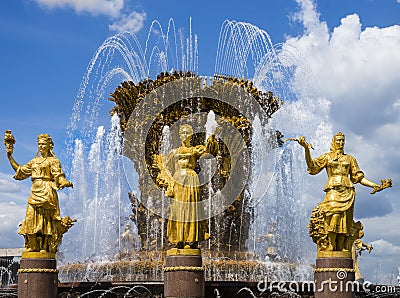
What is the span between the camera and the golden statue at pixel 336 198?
14156mm

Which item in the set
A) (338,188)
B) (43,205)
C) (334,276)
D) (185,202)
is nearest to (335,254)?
(334,276)

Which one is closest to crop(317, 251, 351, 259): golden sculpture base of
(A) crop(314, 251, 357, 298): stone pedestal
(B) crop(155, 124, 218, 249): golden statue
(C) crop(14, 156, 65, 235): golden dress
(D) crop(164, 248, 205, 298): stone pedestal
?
(A) crop(314, 251, 357, 298): stone pedestal

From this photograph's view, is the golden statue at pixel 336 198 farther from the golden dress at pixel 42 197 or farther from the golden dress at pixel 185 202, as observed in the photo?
the golden dress at pixel 42 197

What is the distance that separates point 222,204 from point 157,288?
15.0 feet

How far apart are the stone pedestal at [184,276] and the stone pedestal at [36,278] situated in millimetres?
2445

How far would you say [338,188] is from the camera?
14.3 metres

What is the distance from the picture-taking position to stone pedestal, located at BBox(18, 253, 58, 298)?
1357 centimetres

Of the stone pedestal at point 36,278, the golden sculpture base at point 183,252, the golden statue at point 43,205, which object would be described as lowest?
the stone pedestal at point 36,278

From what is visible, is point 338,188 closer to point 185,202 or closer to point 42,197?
point 185,202

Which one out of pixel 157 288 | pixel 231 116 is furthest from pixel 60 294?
pixel 231 116

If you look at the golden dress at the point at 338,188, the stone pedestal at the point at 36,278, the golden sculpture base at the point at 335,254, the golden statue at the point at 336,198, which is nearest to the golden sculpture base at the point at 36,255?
the stone pedestal at the point at 36,278

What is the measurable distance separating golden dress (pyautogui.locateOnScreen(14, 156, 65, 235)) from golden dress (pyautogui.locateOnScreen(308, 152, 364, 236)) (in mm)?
5697

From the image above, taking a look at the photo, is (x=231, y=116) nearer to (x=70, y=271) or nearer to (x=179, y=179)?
(x=179, y=179)

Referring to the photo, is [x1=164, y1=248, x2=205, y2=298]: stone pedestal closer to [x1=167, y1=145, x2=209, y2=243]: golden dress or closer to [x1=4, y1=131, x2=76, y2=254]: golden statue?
[x1=167, y1=145, x2=209, y2=243]: golden dress
